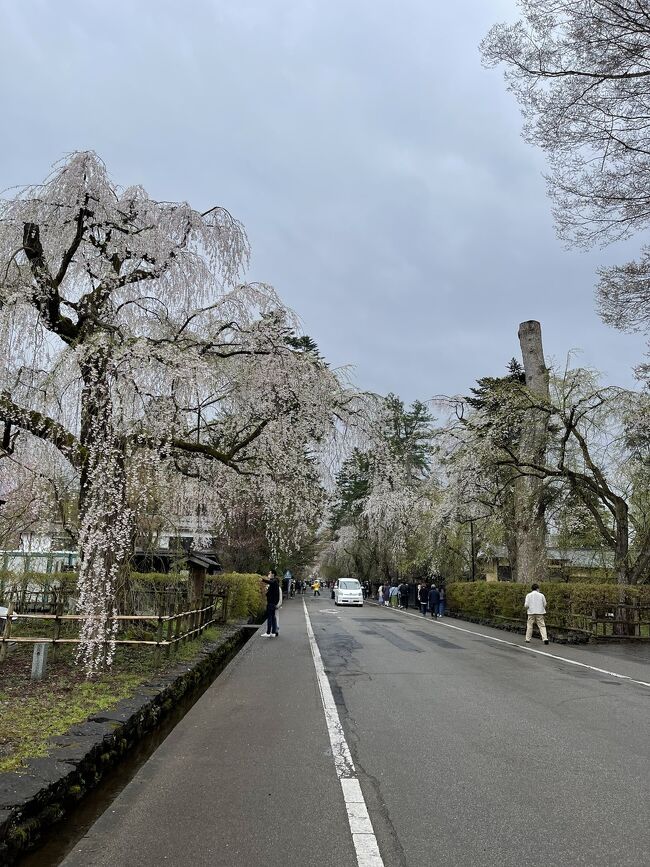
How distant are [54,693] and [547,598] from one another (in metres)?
17.1

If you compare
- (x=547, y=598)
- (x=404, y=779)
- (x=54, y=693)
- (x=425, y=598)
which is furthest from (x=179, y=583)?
(x=425, y=598)

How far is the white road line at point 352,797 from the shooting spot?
365 cm

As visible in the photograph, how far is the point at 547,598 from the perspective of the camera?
20.9 metres

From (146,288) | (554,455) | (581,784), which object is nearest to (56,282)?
(146,288)

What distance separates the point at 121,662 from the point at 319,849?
7.34 metres

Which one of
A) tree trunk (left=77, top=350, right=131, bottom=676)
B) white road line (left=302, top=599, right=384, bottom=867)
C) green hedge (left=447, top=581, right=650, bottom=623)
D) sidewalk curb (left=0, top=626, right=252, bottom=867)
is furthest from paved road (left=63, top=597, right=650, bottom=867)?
green hedge (left=447, top=581, right=650, bottom=623)

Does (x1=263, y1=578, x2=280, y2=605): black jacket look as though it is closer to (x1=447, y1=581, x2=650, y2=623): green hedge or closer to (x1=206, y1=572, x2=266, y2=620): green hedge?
(x1=206, y1=572, x2=266, y2=620): green hedge

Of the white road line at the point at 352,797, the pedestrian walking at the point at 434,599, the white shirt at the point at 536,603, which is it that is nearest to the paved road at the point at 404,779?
the white road line at the point at 352,797

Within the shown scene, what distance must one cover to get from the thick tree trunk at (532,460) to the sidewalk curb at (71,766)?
15.6m

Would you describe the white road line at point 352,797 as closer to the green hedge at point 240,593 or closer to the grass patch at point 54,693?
the grass patch at point 54,693

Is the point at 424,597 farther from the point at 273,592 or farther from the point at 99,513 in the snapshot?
the point at 99,513

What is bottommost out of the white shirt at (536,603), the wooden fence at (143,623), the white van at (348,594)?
the white van at (348,594)

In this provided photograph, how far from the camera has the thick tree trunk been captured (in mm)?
20984

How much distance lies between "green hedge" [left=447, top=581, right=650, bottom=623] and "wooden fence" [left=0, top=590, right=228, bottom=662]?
1092 centimetres
